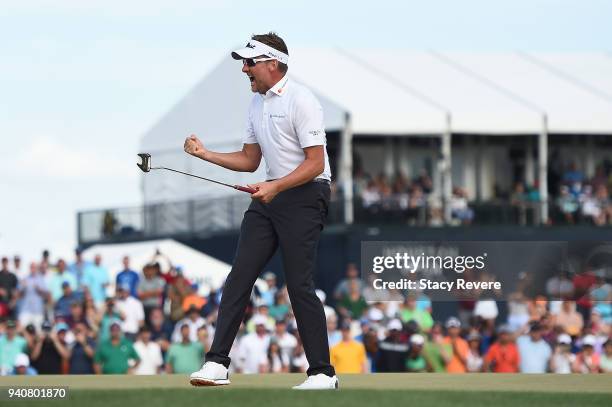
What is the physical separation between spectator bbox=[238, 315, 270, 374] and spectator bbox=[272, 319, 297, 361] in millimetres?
180

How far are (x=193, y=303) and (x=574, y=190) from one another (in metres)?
19.8

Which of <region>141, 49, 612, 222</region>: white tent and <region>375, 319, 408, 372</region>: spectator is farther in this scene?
<region>141, 49, 612, 222</region>: white tent

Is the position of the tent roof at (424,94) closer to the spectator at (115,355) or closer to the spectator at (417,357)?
the spectator at (417,357)

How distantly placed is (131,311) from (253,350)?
95.4 inches

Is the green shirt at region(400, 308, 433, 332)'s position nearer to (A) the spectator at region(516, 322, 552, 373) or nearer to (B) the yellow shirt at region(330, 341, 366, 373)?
(A) the spectator at region(516, 322, 552, 373)

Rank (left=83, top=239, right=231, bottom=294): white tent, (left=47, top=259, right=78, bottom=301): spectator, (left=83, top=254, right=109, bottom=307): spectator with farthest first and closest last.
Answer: (left=83, top=239, right=231, bottom=294): white tent
(left=83, top=254, right=109, bottom=307): spectator
(left=47, top=259, right=78, bottom=301): spectator

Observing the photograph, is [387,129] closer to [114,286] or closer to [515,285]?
[114,286]

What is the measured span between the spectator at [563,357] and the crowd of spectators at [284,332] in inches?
0.7

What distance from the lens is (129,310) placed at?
71.2 feet

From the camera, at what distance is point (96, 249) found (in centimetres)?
3891

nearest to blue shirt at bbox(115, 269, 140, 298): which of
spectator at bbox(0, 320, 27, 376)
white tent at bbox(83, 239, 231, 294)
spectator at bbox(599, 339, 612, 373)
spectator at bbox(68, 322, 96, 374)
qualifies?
white tent at bbox(83, 239, 231, 294)

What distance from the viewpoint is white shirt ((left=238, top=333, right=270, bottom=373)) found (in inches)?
784

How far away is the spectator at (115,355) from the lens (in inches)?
742

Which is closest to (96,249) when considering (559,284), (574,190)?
(574,190)
